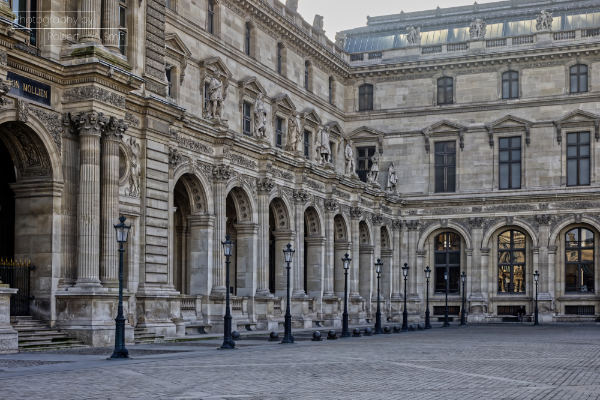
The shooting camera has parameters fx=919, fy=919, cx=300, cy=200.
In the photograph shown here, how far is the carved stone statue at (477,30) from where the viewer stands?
6556cm

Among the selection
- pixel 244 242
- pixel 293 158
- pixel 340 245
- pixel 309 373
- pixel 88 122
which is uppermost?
pixel 293 158

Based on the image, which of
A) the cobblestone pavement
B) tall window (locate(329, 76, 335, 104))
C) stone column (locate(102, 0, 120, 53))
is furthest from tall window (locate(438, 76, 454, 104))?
stone column (locate(102, 0, 120, 53))

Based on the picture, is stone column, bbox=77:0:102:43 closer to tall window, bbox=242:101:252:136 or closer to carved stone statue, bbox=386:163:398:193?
tall window, bbox=242:101:252:136

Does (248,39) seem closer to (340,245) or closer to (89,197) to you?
(340,245)

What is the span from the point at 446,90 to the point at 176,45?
2845 cm

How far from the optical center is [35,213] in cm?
2988

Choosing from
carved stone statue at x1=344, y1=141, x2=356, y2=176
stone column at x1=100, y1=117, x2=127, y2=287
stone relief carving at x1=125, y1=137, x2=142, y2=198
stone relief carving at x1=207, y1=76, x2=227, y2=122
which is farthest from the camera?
carved stone statue at x1=344, y1=141, x2=356, y2=176

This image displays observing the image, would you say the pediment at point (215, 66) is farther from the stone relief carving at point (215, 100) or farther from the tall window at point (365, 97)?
the tall window at point (365, 97)

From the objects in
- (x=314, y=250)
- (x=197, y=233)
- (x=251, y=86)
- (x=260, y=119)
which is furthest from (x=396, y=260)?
(x=197, y=233)

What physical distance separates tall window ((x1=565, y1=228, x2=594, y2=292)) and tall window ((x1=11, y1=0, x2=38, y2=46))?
43673mm

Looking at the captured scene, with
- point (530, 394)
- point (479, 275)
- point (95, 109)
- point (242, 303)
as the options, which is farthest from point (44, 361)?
point (479, 275)

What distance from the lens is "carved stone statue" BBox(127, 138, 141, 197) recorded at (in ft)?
110

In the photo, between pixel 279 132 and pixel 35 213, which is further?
pixel 279 132

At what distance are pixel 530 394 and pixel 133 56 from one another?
21.6 metres
